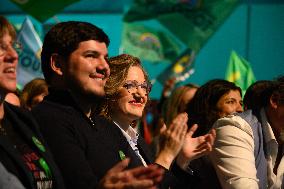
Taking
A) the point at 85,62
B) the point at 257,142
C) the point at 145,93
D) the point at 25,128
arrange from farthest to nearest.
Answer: the point at 257,142, the point at 145,93, the point at 85,62, the point at 25,128

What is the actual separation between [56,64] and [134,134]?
798 millimetres

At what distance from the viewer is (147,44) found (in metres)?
9.22

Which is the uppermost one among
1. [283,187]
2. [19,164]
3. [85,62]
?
[85,62]

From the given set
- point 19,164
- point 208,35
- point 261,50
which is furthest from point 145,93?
point 261,50

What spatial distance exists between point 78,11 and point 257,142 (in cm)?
991

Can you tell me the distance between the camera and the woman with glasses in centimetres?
335

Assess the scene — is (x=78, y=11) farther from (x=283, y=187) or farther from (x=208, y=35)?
(x=283, y=187)

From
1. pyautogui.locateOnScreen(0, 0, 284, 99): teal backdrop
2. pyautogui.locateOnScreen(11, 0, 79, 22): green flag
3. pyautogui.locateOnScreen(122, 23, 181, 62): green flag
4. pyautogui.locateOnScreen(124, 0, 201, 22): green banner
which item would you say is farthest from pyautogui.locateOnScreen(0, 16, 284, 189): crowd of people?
pyautogui.locateOnScreen(0, 0, 284, 99): teal backdrop

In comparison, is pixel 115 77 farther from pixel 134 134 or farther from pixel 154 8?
pixel 154 8

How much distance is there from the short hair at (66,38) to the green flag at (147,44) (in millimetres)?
5309

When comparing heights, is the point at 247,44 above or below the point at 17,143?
below

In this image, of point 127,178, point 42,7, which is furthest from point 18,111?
point 42,7

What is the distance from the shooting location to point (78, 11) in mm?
13961

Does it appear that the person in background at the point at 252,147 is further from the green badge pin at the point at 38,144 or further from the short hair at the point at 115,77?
the green badge pin at the point at 38,144
